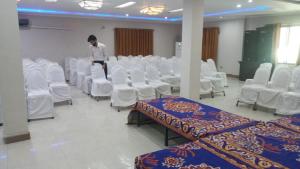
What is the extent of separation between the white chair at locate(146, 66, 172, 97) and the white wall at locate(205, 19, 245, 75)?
5.28 meters

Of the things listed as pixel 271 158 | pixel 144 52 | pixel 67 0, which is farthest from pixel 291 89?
pixel 144 52

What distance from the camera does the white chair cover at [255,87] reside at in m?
5.38

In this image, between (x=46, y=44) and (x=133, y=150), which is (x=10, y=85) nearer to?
(x=133, y=150)

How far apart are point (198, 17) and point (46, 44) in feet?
22.1

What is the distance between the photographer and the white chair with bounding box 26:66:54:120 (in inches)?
175

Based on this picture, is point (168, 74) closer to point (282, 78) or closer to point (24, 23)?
point (282, 78)

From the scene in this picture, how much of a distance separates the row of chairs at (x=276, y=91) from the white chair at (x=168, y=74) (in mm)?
1903

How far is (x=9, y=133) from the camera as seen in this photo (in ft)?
11.5

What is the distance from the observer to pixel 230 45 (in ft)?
33.9

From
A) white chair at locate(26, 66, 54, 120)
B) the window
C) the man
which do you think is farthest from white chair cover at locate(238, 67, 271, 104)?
white chair at locate(26, 66, 54, 120)

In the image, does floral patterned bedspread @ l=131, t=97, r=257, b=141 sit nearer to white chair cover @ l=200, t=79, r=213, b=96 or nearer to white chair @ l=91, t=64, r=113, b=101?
white chair @ l=91, t=64, r=113, b=101

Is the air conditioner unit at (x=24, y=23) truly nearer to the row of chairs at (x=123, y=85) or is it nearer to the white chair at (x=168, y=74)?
the row of chairs at (x=123, y=85)

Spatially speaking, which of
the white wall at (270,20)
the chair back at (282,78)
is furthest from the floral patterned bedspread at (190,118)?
the white wall at (270,20)

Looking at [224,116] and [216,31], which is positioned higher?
[216,31]
